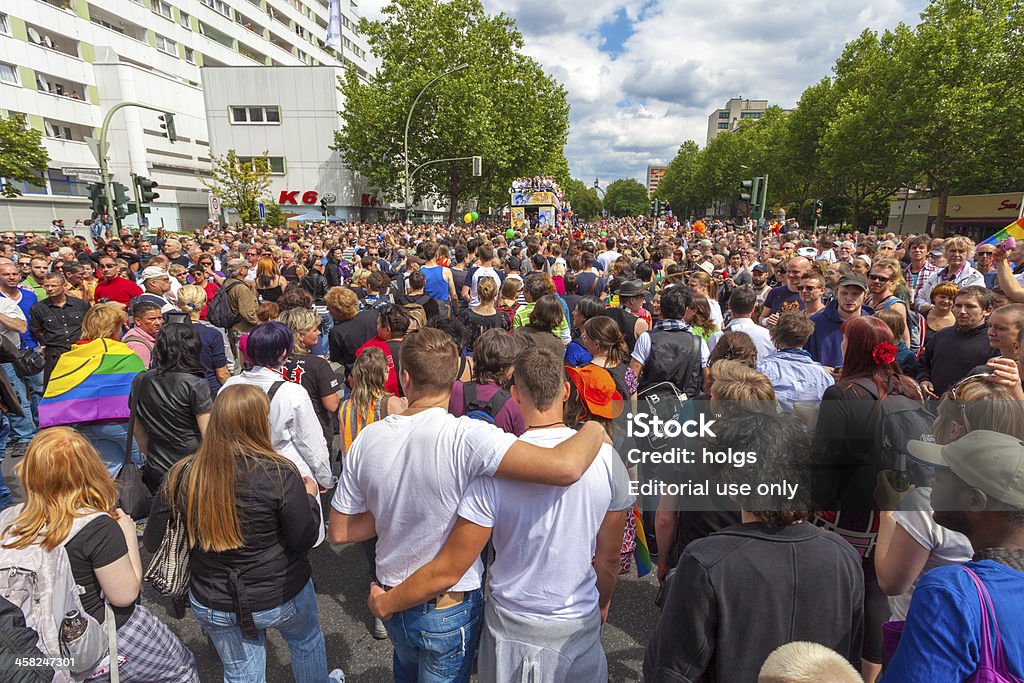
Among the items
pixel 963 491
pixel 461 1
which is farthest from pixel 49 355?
pixel 461 1

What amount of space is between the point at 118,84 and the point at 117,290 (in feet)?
126

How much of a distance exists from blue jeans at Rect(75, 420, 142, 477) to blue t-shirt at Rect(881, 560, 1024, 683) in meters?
4.31

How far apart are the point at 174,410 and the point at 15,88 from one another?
4091 cm

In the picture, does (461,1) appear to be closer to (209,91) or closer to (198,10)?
(209,91)

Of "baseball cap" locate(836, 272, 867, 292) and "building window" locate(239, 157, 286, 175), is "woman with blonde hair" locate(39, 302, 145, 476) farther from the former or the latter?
"building window" locate(239, 157, 286, 175)

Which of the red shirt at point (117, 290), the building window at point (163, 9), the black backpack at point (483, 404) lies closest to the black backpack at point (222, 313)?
the red shirt at point (117, 290)

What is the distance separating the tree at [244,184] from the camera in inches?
1310

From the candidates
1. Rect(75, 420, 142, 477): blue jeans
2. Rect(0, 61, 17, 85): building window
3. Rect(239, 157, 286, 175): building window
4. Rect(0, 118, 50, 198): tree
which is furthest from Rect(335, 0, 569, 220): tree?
Rect(75, 420, 142, 477): blue jeans

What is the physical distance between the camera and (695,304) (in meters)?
4.65

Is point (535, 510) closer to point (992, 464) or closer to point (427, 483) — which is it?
point (427, 483)

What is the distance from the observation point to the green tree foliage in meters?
23.7

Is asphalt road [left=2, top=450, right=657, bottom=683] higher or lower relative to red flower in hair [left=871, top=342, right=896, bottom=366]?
lower

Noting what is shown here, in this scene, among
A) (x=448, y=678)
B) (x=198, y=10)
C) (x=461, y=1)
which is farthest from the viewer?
(x=198, y=10)

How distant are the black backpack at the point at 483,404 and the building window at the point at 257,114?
41.0m
